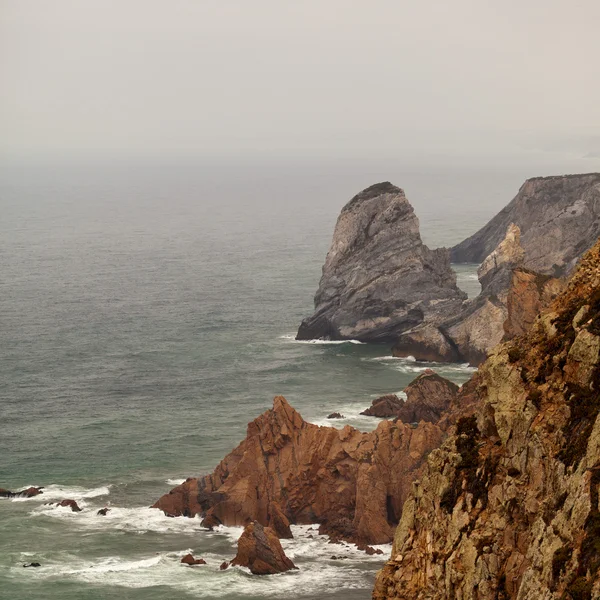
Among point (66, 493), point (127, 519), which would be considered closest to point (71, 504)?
point (66, 493)

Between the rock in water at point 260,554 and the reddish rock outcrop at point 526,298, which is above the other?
the reddish rock outcrop at point 526,298

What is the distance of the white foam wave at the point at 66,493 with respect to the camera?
103812 millimetres

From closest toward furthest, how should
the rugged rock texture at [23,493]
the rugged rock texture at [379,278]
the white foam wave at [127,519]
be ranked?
the white foam wave at [127,519] → the rugged rock texture at [23,493] → the rugged rock texture at [379,278]

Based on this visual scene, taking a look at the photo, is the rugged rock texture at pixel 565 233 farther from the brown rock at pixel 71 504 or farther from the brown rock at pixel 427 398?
the brown rock at pixel 71 504

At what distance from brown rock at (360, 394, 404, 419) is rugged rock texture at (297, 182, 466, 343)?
125ft

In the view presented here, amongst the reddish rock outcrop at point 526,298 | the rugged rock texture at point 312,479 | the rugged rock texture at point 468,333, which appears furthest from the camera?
the rugged rock texture at point 468,333

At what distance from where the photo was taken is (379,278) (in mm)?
165625

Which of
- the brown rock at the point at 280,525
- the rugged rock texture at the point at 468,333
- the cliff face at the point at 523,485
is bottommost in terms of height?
the brown rock at the point at 280,525

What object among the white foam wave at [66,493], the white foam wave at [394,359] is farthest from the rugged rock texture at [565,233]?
the white foam wave at [66,493]

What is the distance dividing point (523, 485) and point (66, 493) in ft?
223

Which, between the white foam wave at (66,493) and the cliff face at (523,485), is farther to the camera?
the white foam wave at (66,493)

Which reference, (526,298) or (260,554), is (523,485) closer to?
(260,554)

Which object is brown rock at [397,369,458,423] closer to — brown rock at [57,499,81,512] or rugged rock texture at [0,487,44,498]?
brown rock at [57,499,81,512]

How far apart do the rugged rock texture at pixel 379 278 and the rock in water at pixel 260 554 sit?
7726 centimetres
